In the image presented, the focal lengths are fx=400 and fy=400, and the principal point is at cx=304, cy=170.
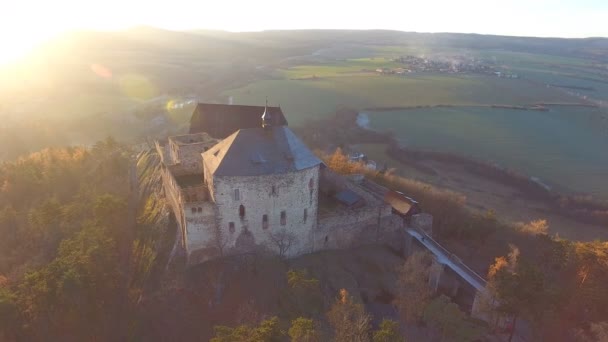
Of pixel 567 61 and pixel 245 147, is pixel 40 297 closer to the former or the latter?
pixel 245 147

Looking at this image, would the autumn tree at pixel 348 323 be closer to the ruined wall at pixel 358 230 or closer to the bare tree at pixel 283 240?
the bare tree at pixel 283 240

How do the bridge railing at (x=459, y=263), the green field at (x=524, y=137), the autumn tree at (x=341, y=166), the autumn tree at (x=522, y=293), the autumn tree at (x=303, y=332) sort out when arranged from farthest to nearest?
1. the green field at (x=524, y=137)
2. the autumn tree at (x=341, y=166)
3. the bridge railing at (x=459, y=263)
4. the autumn tree at (x=522, y=293)
5. the autumn tree at (x=303, y=332)

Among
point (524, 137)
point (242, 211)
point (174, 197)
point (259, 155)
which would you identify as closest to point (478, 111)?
point (524, 137)

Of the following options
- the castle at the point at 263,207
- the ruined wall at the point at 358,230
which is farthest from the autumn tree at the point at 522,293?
the castle at the point at 263,207

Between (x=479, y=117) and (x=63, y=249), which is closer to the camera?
(x=63, y=249)

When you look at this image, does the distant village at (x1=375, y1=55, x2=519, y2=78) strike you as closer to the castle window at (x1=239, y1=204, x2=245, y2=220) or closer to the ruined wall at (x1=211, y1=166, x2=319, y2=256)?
the ruined wall at (x1=211, y1=166, x2=319, y2=256)

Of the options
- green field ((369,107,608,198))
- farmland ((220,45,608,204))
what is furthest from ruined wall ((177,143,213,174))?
green field ((369,107,608,198))

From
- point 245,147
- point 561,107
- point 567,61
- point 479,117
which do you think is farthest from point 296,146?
point 567,61
